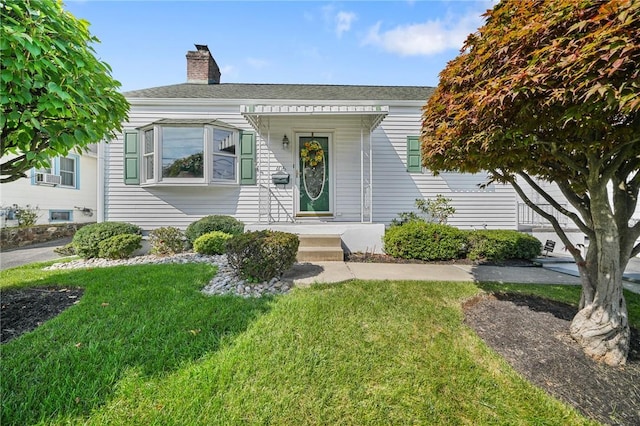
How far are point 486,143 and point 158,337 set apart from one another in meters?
3.40

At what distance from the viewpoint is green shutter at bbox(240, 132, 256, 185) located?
7375mm

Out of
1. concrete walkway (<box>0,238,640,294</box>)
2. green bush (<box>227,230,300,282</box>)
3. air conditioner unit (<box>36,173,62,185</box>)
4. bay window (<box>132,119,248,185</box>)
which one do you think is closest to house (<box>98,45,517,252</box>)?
bay window (<box>132,119,248,185</box>)

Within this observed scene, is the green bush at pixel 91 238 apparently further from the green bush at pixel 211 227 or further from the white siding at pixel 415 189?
the white siding at pixel 415 189

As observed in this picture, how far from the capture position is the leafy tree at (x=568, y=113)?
60.1 inches

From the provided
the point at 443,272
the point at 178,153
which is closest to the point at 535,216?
the point at 443,272

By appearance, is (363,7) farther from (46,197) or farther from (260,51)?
(46,197)

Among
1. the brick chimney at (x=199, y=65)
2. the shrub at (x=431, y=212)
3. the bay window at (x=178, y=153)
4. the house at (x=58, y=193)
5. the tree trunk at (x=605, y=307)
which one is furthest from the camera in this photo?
the brick chimney at (x=199, y=65)

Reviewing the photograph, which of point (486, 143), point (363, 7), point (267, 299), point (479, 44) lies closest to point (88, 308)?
point (267, 299)

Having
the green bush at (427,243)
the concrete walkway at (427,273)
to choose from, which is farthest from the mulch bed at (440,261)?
the concrete walkway at (427,273)

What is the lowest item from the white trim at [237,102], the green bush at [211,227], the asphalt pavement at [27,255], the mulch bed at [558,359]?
the mulch bed at [558,359]

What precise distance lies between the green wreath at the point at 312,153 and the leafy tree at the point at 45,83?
510 centimetres

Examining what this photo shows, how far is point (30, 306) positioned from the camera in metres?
3.12

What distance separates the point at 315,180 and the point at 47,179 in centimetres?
1028

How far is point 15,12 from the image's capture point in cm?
212
